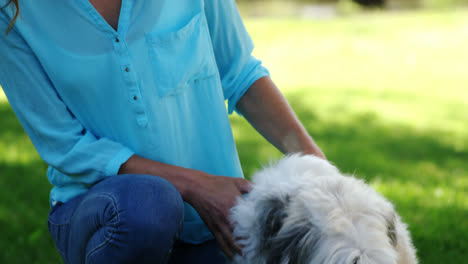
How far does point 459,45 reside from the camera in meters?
11.8

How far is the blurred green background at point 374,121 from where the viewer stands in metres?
3.67

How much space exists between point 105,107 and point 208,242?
69 cm

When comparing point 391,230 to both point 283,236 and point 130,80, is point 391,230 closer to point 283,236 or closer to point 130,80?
point 283,236

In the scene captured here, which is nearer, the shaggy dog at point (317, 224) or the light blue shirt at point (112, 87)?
the shaggy dog at point (317, 224)

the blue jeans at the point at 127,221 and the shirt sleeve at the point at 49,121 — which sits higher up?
the shirt sleeve at the point at 49,121

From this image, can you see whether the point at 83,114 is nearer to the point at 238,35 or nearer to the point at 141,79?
the point at 141,79

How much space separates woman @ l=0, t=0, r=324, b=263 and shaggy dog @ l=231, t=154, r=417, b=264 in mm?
135

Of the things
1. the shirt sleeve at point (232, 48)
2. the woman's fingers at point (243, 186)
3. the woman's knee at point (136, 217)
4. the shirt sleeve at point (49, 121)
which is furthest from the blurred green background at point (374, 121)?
the shirt sleeve at point (49, 121)

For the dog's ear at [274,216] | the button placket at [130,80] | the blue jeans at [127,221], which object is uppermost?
the button placket at [130,80]

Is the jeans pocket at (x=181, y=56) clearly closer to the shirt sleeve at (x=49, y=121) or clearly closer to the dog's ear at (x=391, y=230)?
the shirt sleeve at (x=49, y=121)

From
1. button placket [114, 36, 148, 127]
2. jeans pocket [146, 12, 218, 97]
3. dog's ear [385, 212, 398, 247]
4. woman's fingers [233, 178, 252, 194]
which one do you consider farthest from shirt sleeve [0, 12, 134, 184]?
dog's ear [385, 212, 398, 247]

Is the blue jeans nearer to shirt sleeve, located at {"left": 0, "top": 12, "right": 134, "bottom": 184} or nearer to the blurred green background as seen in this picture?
shirt sleeve, located at {"left": 0, "top": 12, "right": 134, "bottom": 184}

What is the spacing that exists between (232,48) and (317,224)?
103 cm

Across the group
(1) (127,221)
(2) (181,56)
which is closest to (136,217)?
(1) (127,221)
